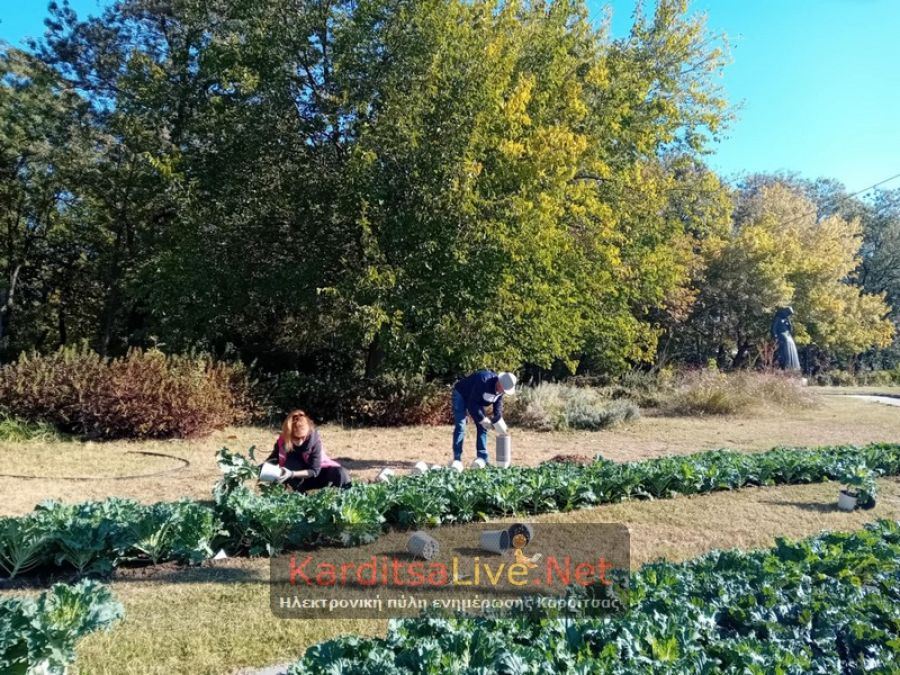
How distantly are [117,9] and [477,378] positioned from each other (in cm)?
1728

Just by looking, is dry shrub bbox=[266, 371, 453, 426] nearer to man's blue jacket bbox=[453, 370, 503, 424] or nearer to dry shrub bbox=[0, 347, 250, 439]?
dry shrub bbox=[0, 347, 250, 439]

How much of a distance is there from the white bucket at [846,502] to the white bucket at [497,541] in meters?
4.15

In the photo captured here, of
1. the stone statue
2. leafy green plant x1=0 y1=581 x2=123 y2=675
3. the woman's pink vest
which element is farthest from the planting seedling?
the stone statue

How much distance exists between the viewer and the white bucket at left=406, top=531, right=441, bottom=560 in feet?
15.8

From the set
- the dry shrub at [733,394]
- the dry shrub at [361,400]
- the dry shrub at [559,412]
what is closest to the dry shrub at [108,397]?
the dry shrub at [361,400]

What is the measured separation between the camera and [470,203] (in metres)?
11.7

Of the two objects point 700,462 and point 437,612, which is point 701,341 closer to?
point 700,462

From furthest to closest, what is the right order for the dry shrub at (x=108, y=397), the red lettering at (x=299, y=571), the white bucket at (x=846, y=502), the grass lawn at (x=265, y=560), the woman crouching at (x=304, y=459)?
the dry shrub at (x=108, y=397) < the white bucket at (x=846, y=502) < the woman crouching at (x=304, y=459) < the red lettering at (x=299, y=571) < the grass lawn at (x=265, y=560)

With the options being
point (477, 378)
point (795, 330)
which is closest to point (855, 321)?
point (795, 330)

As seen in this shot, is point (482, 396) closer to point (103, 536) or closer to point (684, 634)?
point (103, 536)

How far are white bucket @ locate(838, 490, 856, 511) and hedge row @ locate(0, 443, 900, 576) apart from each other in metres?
1.07

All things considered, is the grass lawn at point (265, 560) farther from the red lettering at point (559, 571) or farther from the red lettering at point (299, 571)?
the red lettering at point (559, 571)

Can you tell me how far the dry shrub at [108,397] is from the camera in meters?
9.74

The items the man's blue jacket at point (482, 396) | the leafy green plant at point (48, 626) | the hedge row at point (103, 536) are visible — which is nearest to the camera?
the leafy green plant at point (48, 626)
